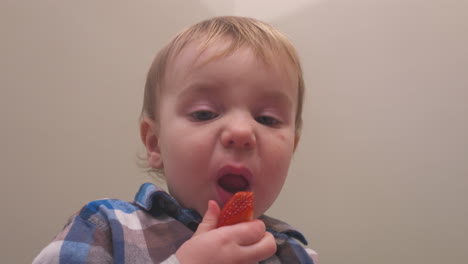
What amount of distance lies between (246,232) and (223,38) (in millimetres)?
315

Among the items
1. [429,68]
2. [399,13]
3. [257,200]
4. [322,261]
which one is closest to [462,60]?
[429,68]

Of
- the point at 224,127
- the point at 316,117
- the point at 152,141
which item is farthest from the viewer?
the point at 316,117

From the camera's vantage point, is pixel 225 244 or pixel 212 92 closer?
pixel 225 244

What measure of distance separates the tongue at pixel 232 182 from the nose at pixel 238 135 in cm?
5

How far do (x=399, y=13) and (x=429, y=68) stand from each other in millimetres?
206

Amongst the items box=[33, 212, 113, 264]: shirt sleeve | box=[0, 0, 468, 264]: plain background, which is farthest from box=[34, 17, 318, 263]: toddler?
box=[0, 0, 468, 264]: plain background

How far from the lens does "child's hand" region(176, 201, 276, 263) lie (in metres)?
0.38

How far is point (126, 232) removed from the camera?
1.49ft

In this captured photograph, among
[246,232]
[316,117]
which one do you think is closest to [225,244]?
[246,232]

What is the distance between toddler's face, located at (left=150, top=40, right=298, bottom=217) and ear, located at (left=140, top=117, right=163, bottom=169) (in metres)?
0.07

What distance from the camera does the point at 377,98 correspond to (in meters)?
1.13

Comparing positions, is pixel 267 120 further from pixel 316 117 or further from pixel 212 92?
pixel 316 117

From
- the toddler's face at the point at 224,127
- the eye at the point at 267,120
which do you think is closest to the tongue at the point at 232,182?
the toddler's face at the point at 224,127

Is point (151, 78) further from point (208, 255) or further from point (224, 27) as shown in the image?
point (208, 255)
